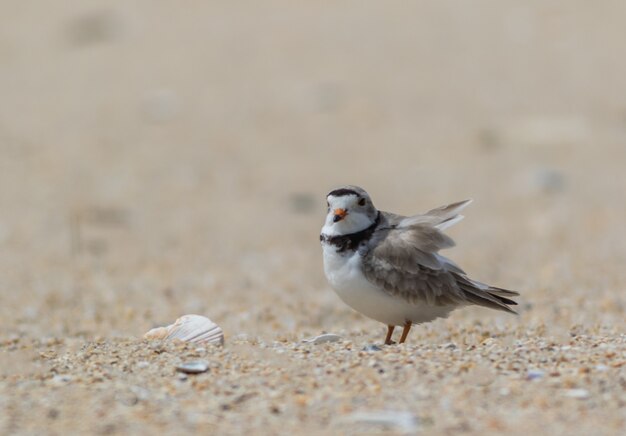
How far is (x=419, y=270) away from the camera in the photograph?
17.1 feet

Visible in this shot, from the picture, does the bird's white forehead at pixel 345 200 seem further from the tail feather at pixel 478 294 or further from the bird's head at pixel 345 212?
the tail feather at pixel 478 294

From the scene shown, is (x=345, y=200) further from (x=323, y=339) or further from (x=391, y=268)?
(x=323, y=339)

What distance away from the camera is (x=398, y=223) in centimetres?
550

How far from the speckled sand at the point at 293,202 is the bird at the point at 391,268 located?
25 cm

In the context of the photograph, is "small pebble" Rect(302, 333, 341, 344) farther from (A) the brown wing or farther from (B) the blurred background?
(B) the blurred background

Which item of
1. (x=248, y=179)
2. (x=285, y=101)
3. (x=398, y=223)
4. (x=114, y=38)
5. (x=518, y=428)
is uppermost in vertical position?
(x=114, y=38)

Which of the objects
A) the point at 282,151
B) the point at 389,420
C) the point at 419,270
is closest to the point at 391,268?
the point at 419,270

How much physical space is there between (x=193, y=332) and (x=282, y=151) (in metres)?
7.89

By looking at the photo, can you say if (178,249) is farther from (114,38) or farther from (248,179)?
(114,38)

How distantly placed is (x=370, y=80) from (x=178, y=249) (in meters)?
5.11

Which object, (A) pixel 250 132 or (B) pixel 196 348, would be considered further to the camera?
(A) pixel 250 132

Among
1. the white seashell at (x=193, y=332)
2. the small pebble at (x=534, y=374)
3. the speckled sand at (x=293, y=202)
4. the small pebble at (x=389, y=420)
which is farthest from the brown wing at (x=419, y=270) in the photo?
the small pebble at (x=389, y=420)

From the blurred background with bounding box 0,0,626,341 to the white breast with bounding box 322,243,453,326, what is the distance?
99 cm

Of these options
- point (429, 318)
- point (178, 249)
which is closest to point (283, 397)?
point (429, 318)
